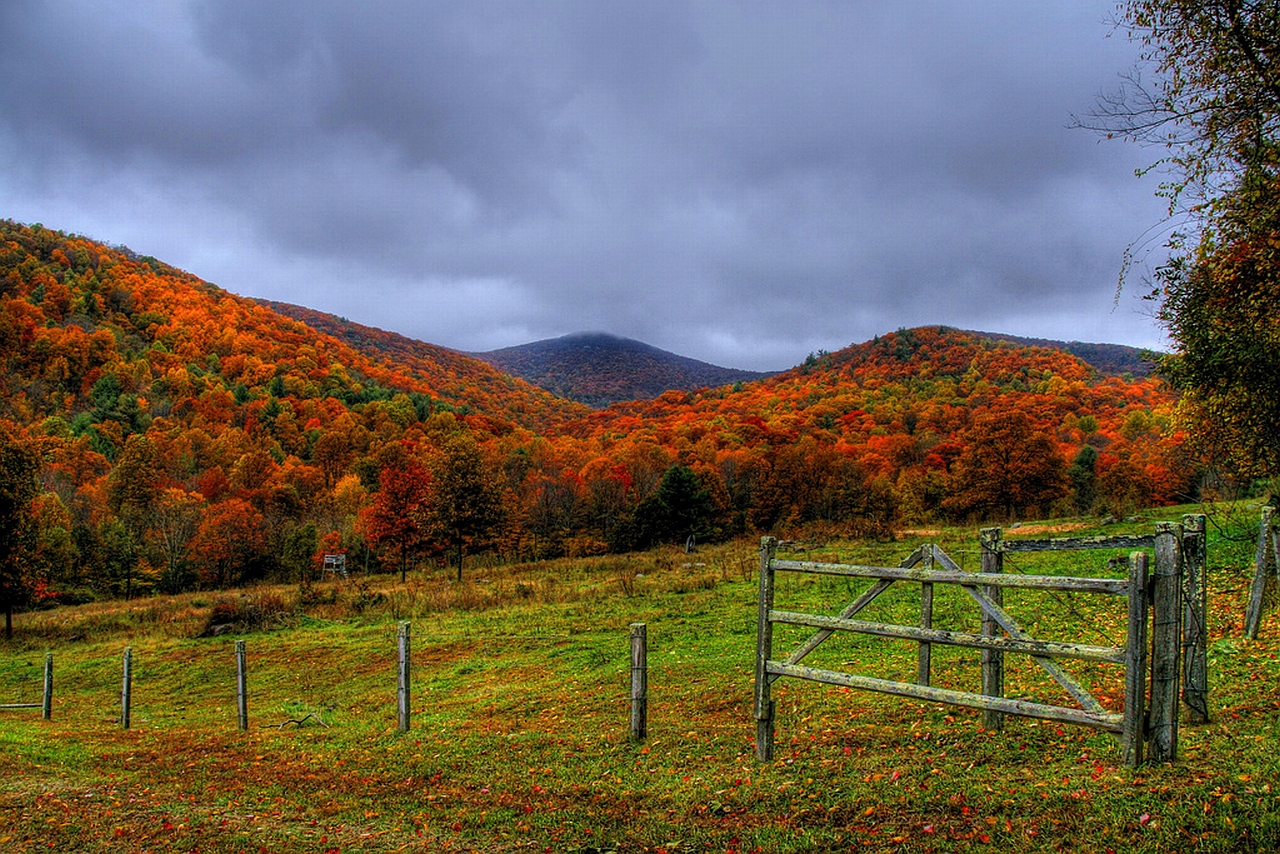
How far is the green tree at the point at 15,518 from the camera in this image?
31328mm

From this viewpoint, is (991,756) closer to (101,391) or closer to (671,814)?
(671,814)

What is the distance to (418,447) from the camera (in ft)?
314

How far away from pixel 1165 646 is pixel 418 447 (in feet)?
318

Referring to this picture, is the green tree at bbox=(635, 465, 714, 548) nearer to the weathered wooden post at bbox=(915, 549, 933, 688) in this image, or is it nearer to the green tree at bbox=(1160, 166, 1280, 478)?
the green tree at bbox=(1160, 166, 1280, 478)

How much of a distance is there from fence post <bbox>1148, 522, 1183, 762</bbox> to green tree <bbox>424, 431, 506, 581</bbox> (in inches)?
1572

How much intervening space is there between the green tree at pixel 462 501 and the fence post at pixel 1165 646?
39940 millimetres

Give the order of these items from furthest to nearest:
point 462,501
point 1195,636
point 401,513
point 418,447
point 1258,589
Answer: point 418,447 → point 401,513 → point 462,501 → point 1258,589 → point 1195,636

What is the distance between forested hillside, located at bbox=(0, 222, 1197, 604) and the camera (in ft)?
178

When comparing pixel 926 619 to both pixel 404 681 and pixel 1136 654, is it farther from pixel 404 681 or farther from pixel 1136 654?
pixel 404 681

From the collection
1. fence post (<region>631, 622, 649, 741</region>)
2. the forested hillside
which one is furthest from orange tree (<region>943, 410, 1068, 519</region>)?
fence post (<region>631, 622, 649, 741</region>)

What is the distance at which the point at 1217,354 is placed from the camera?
43.7 feet

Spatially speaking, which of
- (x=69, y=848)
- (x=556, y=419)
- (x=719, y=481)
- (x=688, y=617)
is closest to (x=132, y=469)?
(x=719, y=481)

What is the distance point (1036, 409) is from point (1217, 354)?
94335 mm

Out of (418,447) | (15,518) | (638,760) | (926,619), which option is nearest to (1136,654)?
(926,619)
